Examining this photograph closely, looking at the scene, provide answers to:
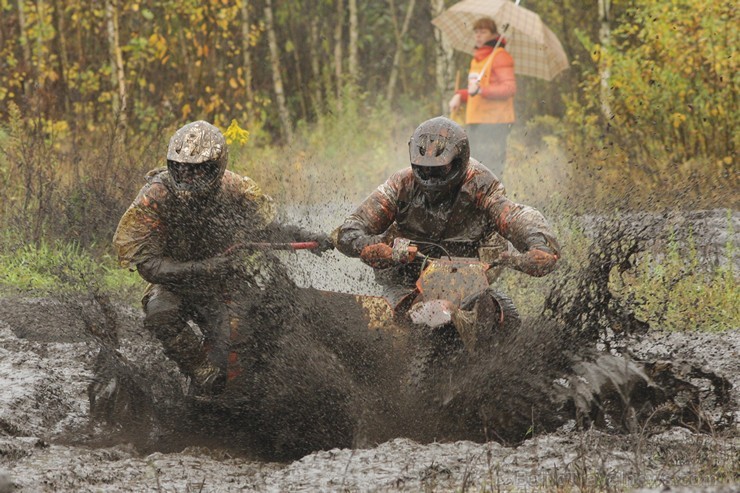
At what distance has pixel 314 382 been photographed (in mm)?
7516

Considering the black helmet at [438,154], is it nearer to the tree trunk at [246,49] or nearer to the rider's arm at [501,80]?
the rider's arm at [501,80]

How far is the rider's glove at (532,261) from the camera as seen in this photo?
7.24 meters

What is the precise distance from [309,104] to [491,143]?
9774 mm

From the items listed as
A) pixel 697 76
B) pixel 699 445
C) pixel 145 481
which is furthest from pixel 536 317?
pixel 697 76

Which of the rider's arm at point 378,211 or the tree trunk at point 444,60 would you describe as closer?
the rider's arm at point 378,211

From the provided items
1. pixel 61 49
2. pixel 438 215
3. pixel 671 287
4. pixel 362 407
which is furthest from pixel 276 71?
pixel 362 407

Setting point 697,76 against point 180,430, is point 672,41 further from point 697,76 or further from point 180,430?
point 180,430

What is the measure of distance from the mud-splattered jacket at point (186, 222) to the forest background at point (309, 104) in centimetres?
240

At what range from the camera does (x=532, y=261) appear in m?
7.26

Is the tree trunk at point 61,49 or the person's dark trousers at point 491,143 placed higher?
the tree trunk at point 61,49

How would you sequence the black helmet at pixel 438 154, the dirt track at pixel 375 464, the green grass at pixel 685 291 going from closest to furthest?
the dirt track at pixel 375 464, the black helmet at pixel 438 154, the green grass at pixel 685 291

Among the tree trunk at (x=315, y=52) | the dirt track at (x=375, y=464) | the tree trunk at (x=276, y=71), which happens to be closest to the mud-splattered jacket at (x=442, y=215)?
the dirt track at (x=375, y=464)

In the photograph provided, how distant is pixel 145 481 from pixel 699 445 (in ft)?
9.28

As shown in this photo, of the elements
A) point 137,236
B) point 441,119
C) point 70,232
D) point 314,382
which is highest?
point 441,119
